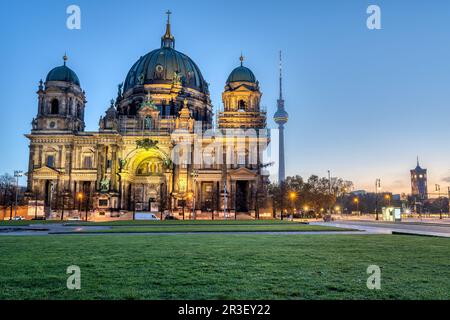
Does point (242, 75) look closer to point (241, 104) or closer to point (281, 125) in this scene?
point (241, 104)

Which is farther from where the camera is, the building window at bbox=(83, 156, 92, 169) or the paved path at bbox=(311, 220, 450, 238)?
the building window at bbox=(83, 156, 92, 169)

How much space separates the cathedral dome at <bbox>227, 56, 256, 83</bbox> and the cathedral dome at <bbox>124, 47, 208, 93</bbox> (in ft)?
35.5

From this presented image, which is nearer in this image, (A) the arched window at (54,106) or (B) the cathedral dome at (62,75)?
(A) the arched window at (54,106)

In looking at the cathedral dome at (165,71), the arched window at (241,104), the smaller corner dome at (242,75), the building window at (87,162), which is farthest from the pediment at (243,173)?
the building window at (87,162)

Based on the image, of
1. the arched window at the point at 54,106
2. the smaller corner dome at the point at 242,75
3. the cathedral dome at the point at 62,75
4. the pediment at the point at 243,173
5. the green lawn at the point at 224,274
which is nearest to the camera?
the green lawn at the point at 224,274

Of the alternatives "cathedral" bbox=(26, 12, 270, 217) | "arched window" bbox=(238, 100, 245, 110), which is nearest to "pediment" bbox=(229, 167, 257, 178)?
"cathedral" bbox=(26, 12, 270, 217)

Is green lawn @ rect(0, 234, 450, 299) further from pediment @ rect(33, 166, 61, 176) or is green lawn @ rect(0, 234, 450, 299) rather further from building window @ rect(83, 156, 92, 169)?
building window @ rect(83, 156, 92, 169)

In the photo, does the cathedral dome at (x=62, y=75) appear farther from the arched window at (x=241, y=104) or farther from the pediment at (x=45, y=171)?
the arched window at (x=241, y=104)

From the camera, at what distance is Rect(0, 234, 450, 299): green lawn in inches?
323

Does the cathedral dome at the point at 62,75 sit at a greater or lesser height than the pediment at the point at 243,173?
greater

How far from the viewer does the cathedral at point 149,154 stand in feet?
260

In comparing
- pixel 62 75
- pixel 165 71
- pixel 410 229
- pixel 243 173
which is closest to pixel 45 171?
pixel 62 75

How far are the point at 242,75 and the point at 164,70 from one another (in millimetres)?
18535

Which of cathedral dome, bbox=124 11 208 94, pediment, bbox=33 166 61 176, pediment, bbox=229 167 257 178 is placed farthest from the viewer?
cathedral dome, bbox=124 11 208 94
